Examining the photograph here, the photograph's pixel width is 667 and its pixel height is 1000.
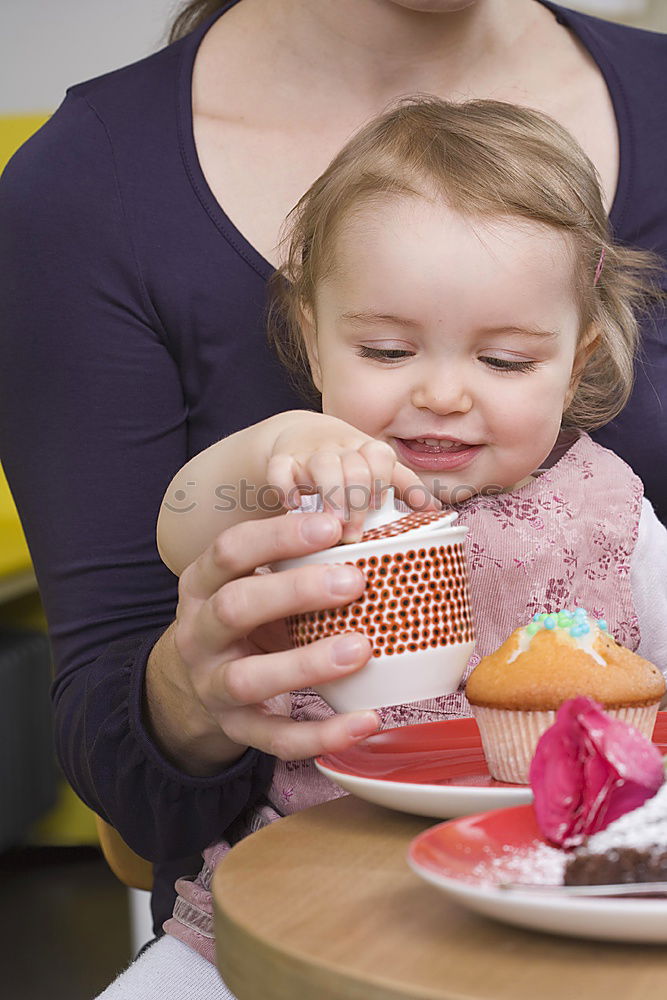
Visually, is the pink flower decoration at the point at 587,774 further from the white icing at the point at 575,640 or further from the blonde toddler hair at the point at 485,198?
the blonde toddler hair at the point at 485,198

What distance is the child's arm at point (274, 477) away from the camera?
2.80ft

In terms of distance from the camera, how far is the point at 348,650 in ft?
2.62

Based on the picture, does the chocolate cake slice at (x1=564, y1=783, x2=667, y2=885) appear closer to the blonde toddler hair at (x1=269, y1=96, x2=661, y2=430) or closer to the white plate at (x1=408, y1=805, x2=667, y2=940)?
the white plate at (x1=408, y1=805, x2=667, y2=940)

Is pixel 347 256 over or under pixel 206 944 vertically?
over

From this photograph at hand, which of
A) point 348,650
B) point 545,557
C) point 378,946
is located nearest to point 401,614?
point 348,650

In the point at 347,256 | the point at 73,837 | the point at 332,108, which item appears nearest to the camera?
the point at 347,256

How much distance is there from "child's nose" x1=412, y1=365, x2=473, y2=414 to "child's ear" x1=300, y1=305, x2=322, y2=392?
6.8 inches

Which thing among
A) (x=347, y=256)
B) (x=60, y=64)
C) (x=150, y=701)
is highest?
(x=60, y=64)

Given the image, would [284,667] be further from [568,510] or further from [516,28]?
[516,28]

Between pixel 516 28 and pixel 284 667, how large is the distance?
1094mm

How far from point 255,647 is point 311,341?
0.44 metres

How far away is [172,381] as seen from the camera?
1.44 m

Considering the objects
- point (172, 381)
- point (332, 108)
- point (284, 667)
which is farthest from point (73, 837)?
point (284, 667)

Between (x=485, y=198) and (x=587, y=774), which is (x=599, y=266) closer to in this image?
(x=485, y=198)
